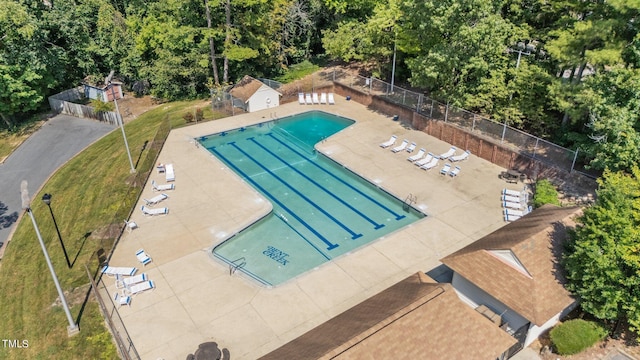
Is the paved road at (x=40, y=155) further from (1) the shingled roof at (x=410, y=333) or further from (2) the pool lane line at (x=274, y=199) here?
(1) the shingled roof at (x=410, y=333)

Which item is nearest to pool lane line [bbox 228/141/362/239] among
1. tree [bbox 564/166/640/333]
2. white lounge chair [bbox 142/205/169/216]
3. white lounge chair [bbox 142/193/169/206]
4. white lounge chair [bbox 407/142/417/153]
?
Answer: white lounge chair [bbox 142/193/169/206]

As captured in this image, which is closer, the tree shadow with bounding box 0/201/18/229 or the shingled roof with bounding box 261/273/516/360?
the shingled roof with bounding box 261/273/516/360

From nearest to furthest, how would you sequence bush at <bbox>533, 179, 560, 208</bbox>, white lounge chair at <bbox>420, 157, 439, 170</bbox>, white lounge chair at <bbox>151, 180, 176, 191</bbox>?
bush at <bbox>533, 179, 560, 208</bbox> → white lounge chair at <bbox>151, 180, 176, 191</bbox> → white lounge chair at <bbox>420, 157, 439, 170</bbox>

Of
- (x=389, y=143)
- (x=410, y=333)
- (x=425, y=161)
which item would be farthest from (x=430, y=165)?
(x=410, y=333)

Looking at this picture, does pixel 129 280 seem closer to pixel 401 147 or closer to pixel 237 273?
pixel 237 273

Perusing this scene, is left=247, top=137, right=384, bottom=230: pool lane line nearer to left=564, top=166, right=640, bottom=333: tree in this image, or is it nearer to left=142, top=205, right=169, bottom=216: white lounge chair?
left=142, top=205, right=169, bottom=216: white lounge chair

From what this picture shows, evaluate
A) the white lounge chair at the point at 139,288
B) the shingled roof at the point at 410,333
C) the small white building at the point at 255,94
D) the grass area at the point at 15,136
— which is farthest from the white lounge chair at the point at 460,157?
the grass area at the point at 15,136
